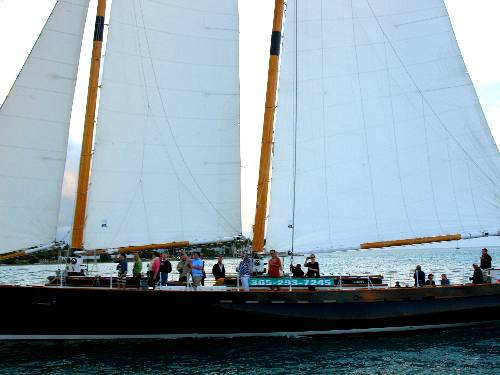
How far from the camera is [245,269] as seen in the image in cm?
2184

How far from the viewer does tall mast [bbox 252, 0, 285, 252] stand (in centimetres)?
2366

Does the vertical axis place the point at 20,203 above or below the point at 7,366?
above

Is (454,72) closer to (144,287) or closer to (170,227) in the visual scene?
(170,227)

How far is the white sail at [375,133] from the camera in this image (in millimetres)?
23250

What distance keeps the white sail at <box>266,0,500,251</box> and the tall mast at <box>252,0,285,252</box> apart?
1.38 ft

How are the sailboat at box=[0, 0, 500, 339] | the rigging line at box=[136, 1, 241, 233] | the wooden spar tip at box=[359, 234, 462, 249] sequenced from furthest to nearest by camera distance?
the rigging line at box=[136, 1, 241, 233] → the wooden spar tip at box=[359, 234, 462, 249] → the sailboat at box=[0, 0, 500, 339]

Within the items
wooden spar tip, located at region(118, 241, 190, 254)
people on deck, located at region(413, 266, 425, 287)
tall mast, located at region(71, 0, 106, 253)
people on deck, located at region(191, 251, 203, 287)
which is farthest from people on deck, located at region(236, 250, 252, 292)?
people on deck, located at region(413, 266, 425, 287)

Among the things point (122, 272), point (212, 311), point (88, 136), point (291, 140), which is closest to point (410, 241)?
point (291, 140)

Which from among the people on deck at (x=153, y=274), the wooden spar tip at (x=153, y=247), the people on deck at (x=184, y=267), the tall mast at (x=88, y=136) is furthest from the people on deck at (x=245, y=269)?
the tall mast at (x=88, y=136)

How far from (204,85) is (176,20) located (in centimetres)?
304

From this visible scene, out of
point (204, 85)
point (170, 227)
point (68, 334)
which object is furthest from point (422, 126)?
point (68, 334)

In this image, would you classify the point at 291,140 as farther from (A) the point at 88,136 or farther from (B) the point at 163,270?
(A) the point at 88,136

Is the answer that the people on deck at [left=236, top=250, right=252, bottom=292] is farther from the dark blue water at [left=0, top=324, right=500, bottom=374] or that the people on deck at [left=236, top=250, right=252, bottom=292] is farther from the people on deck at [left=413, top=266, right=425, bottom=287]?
the people on deck at [left=413, top=266, right=425, bottom=287]

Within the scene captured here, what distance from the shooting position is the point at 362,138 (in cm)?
2412
